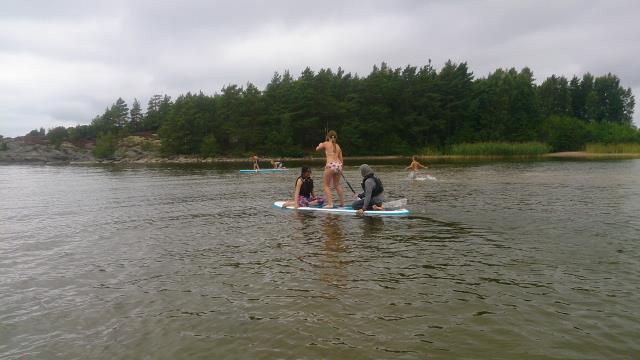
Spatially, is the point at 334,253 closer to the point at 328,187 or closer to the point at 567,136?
the point at 328,187

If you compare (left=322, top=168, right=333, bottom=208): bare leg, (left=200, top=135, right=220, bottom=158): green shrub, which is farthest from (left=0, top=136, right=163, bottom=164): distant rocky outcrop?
(left=322, top=168, right=333, bottom=208): bare leg

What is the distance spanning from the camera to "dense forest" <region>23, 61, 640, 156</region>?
93.5m

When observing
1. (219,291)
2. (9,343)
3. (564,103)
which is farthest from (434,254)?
(564,103)

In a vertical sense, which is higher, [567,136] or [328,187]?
[567,136]

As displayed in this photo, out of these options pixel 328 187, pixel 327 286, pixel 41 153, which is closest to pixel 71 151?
pixel 41 153

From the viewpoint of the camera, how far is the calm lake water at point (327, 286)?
644 centimetres

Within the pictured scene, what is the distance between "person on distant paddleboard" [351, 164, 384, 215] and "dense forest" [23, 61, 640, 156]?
2848 inches

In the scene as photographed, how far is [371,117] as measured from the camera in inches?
3730

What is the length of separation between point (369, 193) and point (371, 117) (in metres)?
79.3

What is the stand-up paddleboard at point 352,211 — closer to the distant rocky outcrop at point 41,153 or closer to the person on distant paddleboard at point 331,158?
the person on distant paddleboard at point 331,158

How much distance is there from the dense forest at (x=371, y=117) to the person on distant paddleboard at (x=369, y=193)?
72349 mm

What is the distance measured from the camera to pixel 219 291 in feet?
28.5

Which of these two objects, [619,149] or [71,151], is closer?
[619,149]

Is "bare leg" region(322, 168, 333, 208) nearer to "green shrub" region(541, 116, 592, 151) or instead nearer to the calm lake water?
the calm lake water
